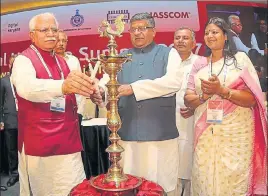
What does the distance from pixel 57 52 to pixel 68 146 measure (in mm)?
555

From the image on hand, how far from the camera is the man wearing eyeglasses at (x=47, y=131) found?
76.4 inches

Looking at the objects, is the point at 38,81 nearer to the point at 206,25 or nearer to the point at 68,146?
the point at 68,146

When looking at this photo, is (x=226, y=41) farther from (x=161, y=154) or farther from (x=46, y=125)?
(x=46, y=125)

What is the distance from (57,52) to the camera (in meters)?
2.12

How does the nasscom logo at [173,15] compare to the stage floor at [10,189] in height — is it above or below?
above

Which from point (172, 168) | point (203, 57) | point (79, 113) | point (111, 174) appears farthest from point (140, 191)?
point (203, 57)

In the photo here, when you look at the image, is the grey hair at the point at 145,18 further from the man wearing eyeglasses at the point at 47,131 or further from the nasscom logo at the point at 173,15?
the man wearing eyeglasses at the point at 47,131

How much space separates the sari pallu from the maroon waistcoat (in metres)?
0.73

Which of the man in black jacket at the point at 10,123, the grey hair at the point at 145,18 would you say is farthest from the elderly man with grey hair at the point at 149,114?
the man in black jacket at the point at 10,123

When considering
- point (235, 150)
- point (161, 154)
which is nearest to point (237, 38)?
point (235, 150)

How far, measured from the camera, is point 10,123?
2.18 metres

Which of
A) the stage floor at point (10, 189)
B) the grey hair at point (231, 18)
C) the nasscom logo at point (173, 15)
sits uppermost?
the nasscom logo at point (173, 15)

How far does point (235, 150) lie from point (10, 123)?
52.4 inches

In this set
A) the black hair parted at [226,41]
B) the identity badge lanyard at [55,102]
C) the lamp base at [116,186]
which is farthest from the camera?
the black hair parted at [226,41]
